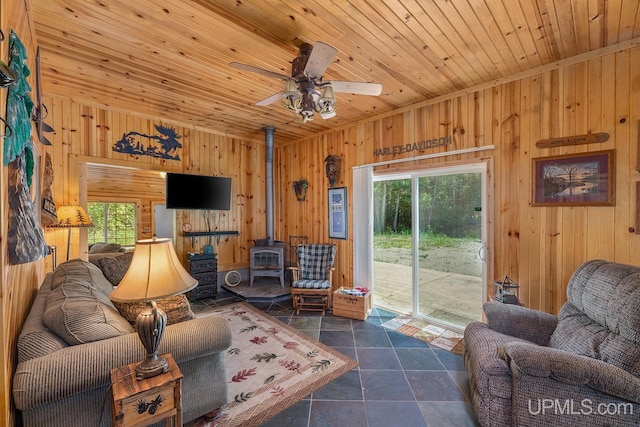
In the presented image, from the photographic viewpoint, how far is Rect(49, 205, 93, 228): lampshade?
9.96 ft

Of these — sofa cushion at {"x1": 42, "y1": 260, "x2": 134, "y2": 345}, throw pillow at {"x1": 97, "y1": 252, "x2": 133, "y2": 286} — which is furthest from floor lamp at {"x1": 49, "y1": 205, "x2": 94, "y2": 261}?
sofa cushion at {"x1": 42, "y1": 260, "x2": 134, "y2": 345}

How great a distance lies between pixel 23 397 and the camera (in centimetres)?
118

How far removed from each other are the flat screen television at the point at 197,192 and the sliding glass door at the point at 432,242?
2.50m

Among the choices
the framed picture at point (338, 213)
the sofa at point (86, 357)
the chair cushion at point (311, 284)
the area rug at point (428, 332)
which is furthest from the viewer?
the framed picture at point (338, 213)

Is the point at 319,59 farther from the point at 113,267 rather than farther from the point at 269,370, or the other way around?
the point at 113,267

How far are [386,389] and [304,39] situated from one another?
2.83m

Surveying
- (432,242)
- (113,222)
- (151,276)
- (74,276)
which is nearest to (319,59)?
(151,276)

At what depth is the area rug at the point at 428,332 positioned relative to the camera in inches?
112

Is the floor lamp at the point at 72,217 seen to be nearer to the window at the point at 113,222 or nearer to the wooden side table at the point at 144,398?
the window at the point at 113,222

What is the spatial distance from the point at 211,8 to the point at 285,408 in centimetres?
281

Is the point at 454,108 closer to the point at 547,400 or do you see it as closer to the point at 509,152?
the point at 509,152

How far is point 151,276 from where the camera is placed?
1.45 metres

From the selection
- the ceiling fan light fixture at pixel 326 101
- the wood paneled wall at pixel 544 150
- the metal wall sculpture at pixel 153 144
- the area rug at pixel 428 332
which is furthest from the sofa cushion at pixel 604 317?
the metal wall sculpture at pixel 153 144

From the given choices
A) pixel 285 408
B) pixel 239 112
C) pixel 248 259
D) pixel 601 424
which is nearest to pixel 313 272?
pixel 248 259
